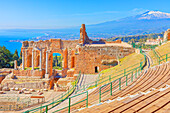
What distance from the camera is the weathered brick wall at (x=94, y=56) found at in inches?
978

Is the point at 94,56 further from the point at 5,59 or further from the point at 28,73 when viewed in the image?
the point at 5,59

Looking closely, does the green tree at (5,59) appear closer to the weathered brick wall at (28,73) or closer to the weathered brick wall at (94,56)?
the weathered brick wall at (28,73)

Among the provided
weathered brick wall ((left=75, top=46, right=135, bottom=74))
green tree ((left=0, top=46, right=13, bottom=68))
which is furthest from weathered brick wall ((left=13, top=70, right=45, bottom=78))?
green tree ((left=0, top=46, right=13, bottom=68))

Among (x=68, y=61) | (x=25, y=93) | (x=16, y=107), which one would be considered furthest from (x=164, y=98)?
(x=68, y=61)

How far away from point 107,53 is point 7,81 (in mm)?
16772

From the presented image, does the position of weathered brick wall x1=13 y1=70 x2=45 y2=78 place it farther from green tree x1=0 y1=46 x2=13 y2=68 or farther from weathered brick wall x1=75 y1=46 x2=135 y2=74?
green tree x1=0 y1=46 x2=13 y2=68

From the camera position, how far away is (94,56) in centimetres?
2486

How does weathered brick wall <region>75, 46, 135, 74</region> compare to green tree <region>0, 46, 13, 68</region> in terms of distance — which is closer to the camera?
weathered brick wall <region>75, 46, 135, 74</region>

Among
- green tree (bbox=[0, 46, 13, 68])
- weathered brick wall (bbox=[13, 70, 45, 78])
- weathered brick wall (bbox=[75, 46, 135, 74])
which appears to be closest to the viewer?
weathered brick wall (bbox=[75, 46, 135, 74])

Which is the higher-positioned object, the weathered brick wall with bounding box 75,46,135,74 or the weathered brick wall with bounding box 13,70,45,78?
the weathered brick wall with bounding box 75,46,135,74

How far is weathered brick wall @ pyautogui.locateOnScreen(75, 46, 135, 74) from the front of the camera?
81.5 feet

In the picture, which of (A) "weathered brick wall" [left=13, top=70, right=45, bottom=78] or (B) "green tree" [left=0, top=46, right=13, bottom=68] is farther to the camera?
(B) "green tree" [left=0, top=46, right=13, bottom=68]

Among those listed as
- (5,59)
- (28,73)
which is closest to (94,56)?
(28,73)

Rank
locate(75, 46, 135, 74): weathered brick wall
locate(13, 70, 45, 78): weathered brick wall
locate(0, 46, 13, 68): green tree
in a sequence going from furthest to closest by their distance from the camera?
locate(0, 46, 13, 68): green tree, locate(13, 70, 45, 78): weathered brick wall, locate(75, 46, 135, 74): weathered brick wall
